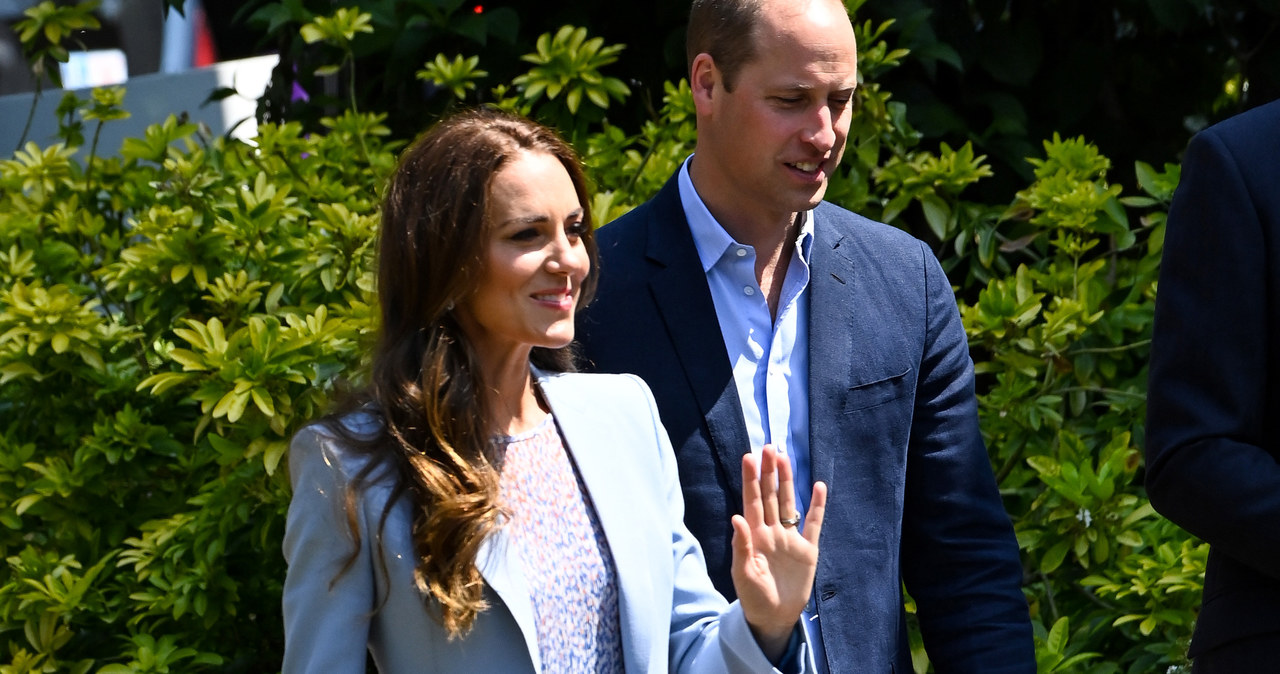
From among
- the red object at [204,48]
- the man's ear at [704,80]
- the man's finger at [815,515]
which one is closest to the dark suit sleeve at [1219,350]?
the man's finger at [815,515]

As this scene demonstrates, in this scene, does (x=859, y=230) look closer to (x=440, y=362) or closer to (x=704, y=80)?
(x=704, y=80)

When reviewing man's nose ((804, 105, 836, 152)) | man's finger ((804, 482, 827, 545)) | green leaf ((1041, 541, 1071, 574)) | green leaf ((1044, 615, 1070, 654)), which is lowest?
green leaf ((1044, 615, 1070, 654))

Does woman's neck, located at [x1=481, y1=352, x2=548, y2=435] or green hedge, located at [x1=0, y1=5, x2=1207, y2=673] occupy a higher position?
woman's neck, located at [x1=481, y1=352, x2=548, y2=435]

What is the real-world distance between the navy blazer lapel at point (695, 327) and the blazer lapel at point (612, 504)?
0.24 meters

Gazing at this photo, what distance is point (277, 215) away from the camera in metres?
3.33

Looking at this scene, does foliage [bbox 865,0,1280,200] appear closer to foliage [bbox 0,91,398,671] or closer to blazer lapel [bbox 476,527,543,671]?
foliage [bbox 0,91,398,671]

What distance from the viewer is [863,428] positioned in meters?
2.34

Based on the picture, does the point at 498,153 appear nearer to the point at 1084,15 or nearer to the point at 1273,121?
the point at 1273,121

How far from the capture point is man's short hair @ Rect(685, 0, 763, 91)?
2.36m

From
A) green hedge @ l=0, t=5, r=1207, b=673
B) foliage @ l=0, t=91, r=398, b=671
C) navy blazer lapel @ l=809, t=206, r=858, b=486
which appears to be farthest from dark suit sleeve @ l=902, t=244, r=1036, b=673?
foliage @ l=0, t=91, r=398, b=671

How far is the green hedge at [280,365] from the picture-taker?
2.93m

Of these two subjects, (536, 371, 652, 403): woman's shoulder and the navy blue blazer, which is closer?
(536, 371, 652, 403): woman's shoulder

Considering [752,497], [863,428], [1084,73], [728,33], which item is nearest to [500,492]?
[752,497]

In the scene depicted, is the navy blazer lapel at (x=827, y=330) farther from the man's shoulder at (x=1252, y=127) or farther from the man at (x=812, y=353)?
the man's shoulder at (x=1252, y=127)
